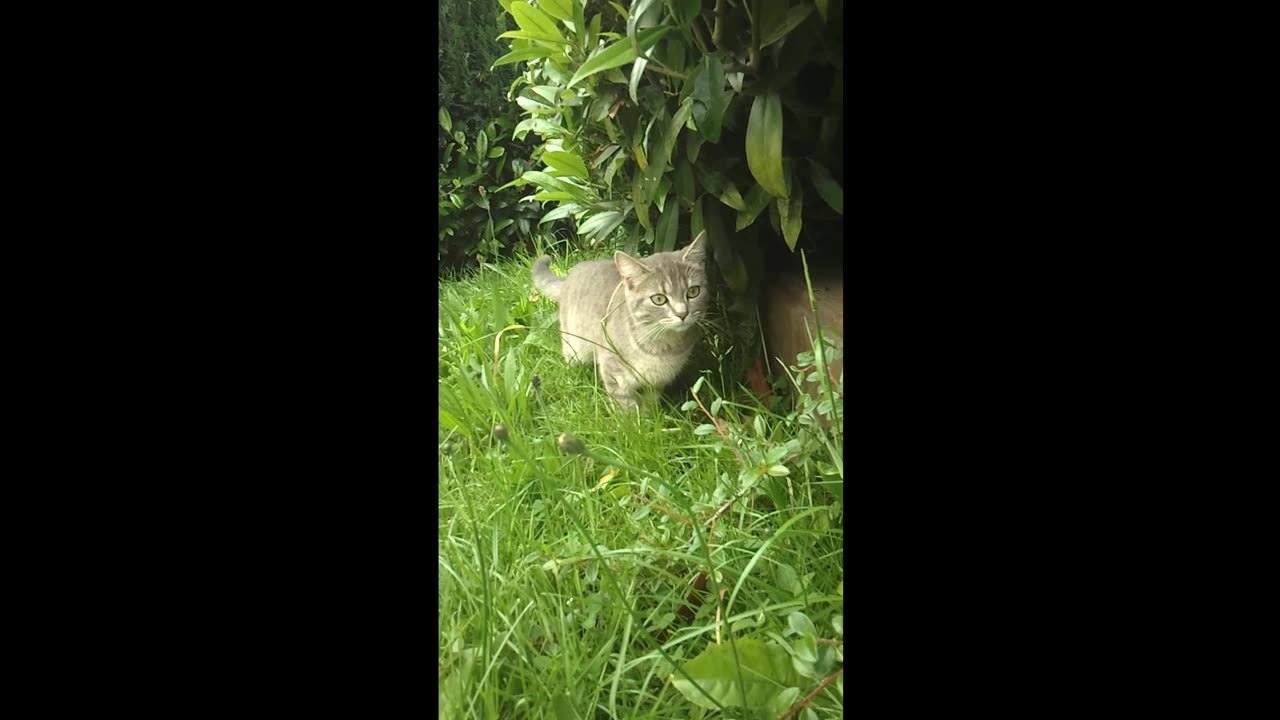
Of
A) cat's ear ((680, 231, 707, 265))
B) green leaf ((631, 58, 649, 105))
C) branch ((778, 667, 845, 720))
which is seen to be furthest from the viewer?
cat's ear ((680, 231, 707, 265))

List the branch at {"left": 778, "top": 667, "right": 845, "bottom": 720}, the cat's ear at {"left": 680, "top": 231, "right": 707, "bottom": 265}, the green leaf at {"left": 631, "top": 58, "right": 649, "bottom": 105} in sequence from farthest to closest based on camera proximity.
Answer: the cat's ear at {"left": 680, "top": 231, "right": 707, "bottom": 265} → the green leaf at {"left": 631, "top": 58, "right": 649, "bottom": 105} → the branch at {"left": 778, "top": 667, "right": 845, "bottom": 720}

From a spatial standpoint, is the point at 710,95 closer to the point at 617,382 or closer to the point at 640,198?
the point at 640,198

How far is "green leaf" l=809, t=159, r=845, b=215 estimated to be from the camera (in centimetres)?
67

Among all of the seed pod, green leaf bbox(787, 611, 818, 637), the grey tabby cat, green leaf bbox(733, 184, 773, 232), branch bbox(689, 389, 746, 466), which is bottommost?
green leaf bbox(787, 611, 818, 637)

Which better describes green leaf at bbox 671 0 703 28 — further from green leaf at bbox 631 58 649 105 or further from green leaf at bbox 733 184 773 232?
green leaf at bbox 733 184 773 232

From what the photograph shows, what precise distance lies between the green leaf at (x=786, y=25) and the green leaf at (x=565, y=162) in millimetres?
192

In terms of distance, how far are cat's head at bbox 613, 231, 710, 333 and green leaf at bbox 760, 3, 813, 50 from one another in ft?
0.60

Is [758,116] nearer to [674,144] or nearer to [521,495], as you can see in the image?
[674,144]

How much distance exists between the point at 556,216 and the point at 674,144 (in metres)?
0.13

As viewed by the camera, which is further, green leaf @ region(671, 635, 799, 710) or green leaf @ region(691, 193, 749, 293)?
green leaf @ region(691, 193, 749, 293)

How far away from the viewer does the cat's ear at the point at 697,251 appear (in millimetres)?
818

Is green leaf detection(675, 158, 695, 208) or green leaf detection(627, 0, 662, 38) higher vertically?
green leaf detection(627, 0, 662, 38)

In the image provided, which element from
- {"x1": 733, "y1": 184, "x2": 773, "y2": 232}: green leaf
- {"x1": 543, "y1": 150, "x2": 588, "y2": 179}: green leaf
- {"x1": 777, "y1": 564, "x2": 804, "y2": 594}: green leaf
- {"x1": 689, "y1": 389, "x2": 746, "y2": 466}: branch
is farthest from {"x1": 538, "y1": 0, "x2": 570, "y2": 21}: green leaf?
{"x1": 777, "y1": 564, "x2": 804, "y2": 594}: green leaf

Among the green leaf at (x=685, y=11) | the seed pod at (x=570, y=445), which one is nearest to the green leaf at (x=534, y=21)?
the green leaf at (x=685, y=11)
